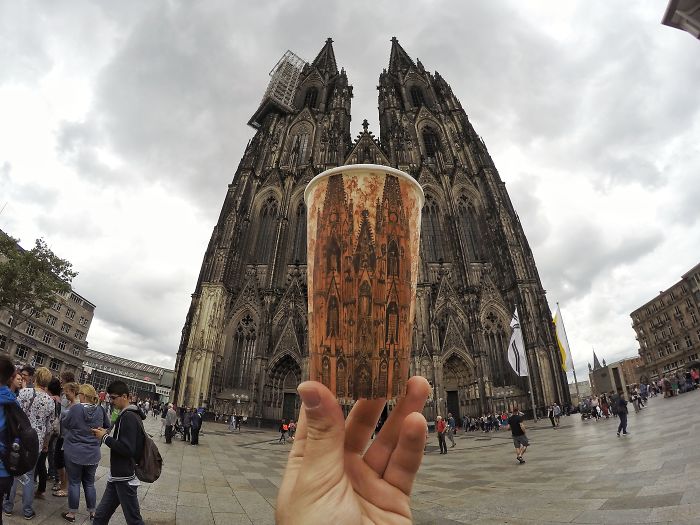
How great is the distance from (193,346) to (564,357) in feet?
63.0

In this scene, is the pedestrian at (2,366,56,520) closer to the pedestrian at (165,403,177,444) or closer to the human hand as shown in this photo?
the human hand

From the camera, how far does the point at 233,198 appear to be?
24.0 meters

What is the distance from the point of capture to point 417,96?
3322cm

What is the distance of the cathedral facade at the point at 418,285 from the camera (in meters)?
18.1

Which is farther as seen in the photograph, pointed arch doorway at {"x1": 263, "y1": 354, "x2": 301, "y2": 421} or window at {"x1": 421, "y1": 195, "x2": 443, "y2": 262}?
window at {"x1": 421, "y1": 195, "x2": 443, "y2": 262}

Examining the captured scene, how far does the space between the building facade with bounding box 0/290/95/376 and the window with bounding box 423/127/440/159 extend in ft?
134

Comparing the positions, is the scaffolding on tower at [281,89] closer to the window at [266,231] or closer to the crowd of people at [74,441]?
the window at [266,231]

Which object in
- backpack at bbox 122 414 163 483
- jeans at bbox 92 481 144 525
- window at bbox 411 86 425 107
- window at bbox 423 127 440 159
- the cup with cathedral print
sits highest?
window at bbox 411 86 425 107

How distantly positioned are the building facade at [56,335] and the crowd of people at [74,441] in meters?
38.8

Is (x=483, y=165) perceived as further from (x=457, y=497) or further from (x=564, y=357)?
(x=457, y=497)

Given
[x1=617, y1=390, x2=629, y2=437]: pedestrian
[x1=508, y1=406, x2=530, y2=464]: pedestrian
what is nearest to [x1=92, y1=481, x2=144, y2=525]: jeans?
[x1=508, y1=406, x2=530, y2=464]: pedestrian

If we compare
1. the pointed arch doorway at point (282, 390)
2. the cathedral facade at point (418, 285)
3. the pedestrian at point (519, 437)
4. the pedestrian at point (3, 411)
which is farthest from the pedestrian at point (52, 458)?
the pointed arch doorway at point (282, 390)

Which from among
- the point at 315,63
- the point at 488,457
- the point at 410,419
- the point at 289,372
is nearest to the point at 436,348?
the point at 289,372

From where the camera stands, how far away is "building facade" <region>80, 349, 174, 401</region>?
195ft
